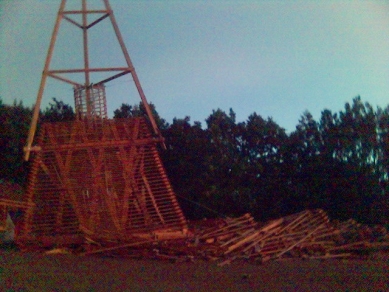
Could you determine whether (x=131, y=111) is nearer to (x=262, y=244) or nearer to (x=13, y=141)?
(x=13, y=141)

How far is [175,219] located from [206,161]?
8.24 m

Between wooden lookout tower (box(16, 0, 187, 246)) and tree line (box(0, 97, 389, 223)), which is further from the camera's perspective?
tree line (box(0, 97, 389, 223))

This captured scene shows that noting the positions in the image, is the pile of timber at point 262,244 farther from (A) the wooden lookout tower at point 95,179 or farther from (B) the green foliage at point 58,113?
(B) the green foliage at point 58,113

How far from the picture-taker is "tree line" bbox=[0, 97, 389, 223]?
19.1m

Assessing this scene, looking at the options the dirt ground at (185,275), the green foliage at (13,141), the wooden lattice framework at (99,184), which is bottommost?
the dirt ground at (185,275)

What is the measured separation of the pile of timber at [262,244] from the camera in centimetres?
921

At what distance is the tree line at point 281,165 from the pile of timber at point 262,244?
7746 mm

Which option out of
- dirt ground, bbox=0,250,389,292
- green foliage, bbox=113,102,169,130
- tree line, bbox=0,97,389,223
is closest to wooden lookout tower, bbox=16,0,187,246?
dirt ground, bbox=0,250,389,292

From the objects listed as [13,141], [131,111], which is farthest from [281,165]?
[13,141]

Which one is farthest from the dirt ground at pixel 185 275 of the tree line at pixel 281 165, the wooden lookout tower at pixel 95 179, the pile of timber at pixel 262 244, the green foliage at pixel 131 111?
the green foliage at pixel 131 111

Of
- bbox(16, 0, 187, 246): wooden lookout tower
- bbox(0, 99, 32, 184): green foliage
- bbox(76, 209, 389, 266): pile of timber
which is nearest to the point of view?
bbox(76, 209, 389, 266): pile of timber

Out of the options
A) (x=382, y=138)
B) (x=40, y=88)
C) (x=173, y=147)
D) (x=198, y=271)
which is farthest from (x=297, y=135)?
(x=198, y=271)

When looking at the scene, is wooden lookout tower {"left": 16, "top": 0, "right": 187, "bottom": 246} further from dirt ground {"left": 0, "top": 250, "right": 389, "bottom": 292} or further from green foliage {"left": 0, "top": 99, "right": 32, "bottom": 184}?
green foliage {"left": 0, "top": 99, "right": 32, "bottom": 184}

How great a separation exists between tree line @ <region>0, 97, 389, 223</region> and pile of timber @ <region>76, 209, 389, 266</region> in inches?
305
